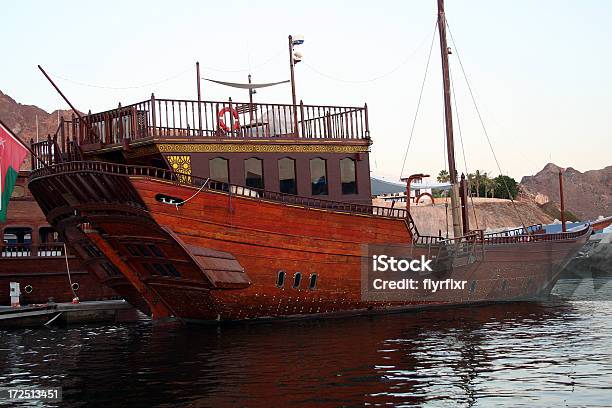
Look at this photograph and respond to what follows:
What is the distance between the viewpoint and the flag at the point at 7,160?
63.8 ft

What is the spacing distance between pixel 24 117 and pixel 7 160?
9153cm

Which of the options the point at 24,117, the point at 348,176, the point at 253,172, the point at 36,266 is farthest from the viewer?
the point at 24,117

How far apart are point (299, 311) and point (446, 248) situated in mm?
5007

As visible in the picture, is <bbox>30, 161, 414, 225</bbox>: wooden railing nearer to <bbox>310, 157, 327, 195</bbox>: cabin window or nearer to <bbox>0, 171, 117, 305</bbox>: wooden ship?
<bbox>310, 157, 327, 195</bbox>: cabin window

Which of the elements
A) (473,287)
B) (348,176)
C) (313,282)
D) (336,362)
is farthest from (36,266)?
(336,362)

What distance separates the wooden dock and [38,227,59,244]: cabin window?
444 cm

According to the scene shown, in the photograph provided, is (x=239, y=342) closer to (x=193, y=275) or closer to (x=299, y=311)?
(x=193, y=275)

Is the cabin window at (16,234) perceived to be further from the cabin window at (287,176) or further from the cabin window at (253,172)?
the cabin window at (287,176)

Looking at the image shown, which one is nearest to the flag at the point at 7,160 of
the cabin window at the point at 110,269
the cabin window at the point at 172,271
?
the cabin window at the point at 110,269

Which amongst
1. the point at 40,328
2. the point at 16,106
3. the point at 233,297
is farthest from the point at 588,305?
the point at 16,106

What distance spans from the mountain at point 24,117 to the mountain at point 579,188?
69.9m

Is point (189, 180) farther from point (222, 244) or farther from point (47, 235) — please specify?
point (47, 235)

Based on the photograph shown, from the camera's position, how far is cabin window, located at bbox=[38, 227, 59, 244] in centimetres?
2864

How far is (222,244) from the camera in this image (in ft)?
60.4
